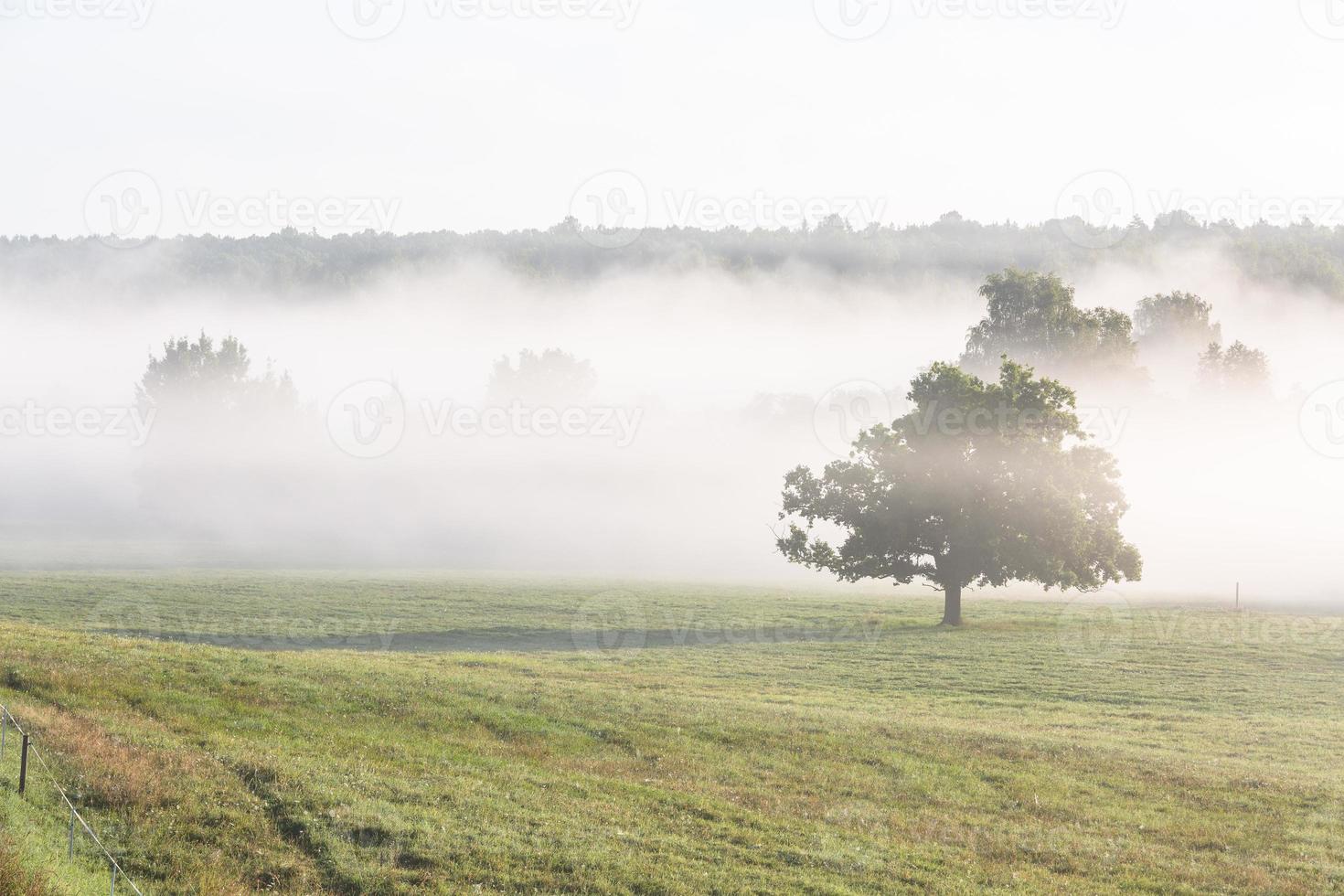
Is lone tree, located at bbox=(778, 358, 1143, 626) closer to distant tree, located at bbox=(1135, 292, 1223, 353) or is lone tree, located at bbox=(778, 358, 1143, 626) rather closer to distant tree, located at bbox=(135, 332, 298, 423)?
distant tree, located at bbox=(1135, 292, 1223, 353)

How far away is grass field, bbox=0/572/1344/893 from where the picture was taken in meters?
19.0

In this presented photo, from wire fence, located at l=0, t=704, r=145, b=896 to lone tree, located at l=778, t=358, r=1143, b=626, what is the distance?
51.7 metres

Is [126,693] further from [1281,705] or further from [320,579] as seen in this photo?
[320,579]

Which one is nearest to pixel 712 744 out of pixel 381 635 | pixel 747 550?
pixel 381 635

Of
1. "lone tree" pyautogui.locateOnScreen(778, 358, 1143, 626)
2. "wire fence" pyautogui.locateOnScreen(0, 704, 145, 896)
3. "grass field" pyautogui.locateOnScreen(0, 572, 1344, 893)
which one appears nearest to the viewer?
"wire fence" pyautogui.locateOnScreen(0, 704, 145, 896)

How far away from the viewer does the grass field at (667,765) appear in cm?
1897

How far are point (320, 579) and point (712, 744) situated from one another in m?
67.6

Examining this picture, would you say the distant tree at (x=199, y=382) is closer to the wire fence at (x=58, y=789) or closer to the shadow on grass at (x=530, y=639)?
the shadow on grass at (x=530, y=639)

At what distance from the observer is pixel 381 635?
184ft

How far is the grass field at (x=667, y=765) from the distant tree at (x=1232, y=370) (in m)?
110

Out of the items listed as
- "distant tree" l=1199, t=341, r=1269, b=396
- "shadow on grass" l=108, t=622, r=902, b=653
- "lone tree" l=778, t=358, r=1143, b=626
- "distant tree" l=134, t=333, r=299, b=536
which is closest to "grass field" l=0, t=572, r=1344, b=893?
"shadow on grass" l=108, t=622, r=902, b=653

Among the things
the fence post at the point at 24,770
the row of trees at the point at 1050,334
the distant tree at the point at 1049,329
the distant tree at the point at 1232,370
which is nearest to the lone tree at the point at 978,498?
the row of trees at the point at 1050,334

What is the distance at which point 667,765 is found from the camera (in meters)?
27.6

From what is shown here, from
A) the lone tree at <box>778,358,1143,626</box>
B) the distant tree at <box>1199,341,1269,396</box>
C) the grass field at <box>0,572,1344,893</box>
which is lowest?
the grass field at <box>0,572,1344,893</box>
